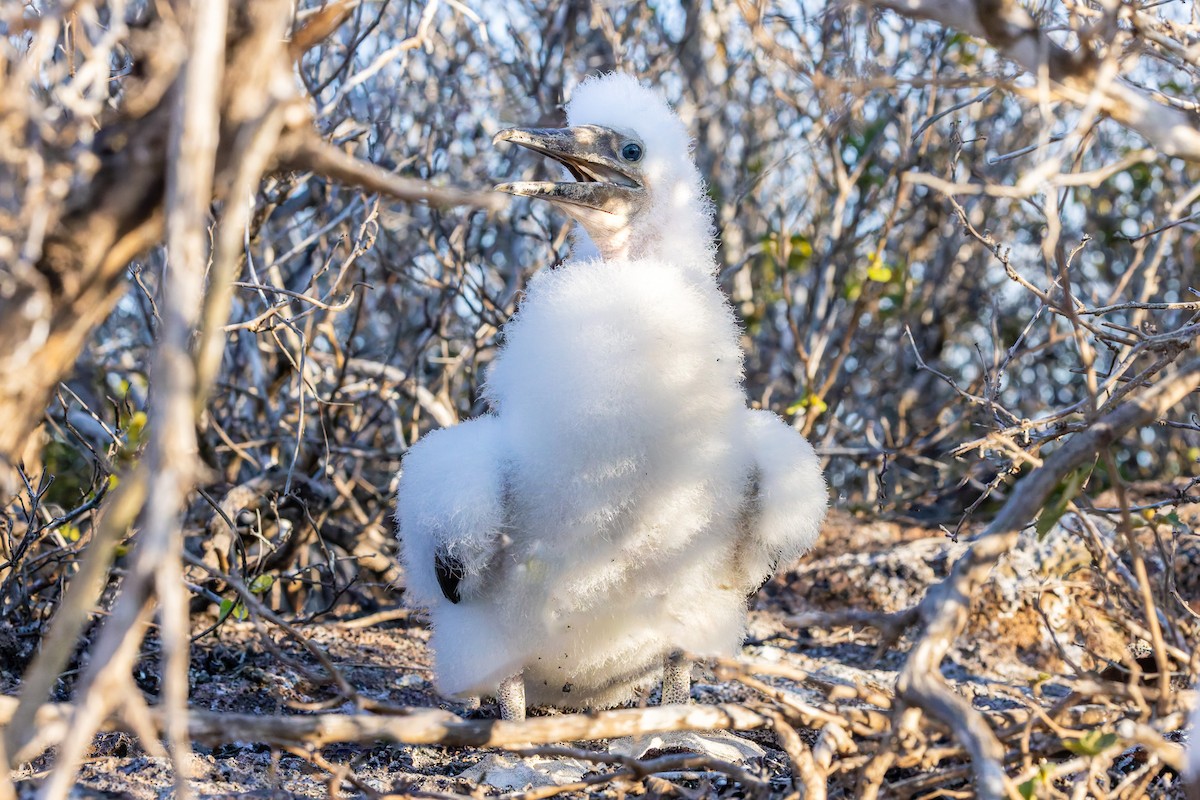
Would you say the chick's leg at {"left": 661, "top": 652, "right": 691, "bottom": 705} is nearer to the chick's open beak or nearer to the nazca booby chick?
the nazca booby chick

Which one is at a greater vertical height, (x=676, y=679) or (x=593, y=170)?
(x=593, y=170)

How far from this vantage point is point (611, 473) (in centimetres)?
272

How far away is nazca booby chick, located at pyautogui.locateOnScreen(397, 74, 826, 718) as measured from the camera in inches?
108

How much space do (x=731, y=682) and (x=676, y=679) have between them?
67cm

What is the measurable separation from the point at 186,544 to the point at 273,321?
124 centimetres

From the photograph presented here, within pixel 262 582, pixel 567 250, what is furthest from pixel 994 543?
pixel 567 250

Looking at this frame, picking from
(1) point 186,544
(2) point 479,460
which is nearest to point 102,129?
(2) point 479,460

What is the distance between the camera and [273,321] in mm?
3494

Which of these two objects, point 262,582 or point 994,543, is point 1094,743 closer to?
point 994,543

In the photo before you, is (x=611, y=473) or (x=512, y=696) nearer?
(x=611, y=473)

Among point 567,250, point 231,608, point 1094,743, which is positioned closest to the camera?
point 1094,743

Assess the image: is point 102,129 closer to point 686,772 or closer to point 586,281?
point 586,281

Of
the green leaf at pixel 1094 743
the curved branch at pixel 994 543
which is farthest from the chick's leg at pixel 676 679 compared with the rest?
the green leaf at pixel 1094 743

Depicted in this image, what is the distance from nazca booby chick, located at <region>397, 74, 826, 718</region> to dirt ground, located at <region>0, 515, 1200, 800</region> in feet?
0.88
